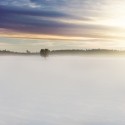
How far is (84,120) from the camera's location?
57.8ft

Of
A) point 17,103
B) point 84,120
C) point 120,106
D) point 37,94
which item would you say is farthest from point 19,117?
point 37,94

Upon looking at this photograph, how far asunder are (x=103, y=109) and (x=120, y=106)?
3.94ft

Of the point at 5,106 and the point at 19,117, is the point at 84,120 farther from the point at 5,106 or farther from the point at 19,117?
the point at 5,106

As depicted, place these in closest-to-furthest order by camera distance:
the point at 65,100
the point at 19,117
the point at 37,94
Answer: the point at 19,117
the point at 65,100
the point at 37,94

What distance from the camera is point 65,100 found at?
78.0 ft

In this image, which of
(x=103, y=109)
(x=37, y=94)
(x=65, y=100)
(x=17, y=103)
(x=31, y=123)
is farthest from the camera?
(x=37, y=94)

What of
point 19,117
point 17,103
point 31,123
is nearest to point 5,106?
point 17,103

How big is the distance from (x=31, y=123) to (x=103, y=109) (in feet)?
16.5

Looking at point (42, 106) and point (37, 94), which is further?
point (37, 94)

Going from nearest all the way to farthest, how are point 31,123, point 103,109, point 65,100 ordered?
point 31,123 < point 103,109 < point 65,100

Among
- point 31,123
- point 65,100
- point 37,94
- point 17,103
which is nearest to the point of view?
point 31,123

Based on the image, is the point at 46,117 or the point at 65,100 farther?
the point at 65,100

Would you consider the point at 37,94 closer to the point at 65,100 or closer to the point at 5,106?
the point at 65,100

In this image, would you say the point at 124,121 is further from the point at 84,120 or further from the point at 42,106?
the point at 42,106
